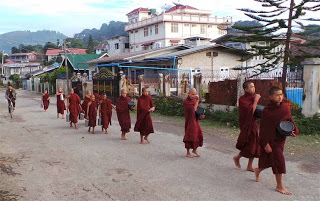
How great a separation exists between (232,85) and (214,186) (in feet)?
24.1

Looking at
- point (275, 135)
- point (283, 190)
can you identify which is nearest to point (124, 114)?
point (275, 135)

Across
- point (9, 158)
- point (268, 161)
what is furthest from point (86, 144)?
point (268, 161)

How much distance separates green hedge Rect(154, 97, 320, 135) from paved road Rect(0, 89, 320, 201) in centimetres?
287

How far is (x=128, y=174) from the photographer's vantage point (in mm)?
6008

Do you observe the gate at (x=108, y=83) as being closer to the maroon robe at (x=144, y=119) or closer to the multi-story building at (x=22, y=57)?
the maroon robe at (x=144, y=119)

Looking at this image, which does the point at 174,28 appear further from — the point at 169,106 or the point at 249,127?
the point at 249,127

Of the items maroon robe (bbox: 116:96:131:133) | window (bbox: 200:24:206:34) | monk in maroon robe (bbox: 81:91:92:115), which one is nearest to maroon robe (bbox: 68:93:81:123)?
monk in maroon robe (bbox: 81:91:92:115)

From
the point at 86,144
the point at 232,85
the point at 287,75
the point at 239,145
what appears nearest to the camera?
the point at 239,145

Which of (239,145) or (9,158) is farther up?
(239,145)

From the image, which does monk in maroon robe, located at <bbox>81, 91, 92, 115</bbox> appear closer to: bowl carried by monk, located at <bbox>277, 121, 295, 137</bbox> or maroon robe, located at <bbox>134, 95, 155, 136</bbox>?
maroon robe, located at <bbox>134, 95, 155, 136</bbox>

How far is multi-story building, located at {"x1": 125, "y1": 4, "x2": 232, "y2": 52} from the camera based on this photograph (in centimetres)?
4981

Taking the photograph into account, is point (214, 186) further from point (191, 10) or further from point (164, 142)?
point (191, 10)

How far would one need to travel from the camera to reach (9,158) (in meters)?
7.41

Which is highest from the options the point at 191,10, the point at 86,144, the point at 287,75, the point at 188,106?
the point at 191,10
